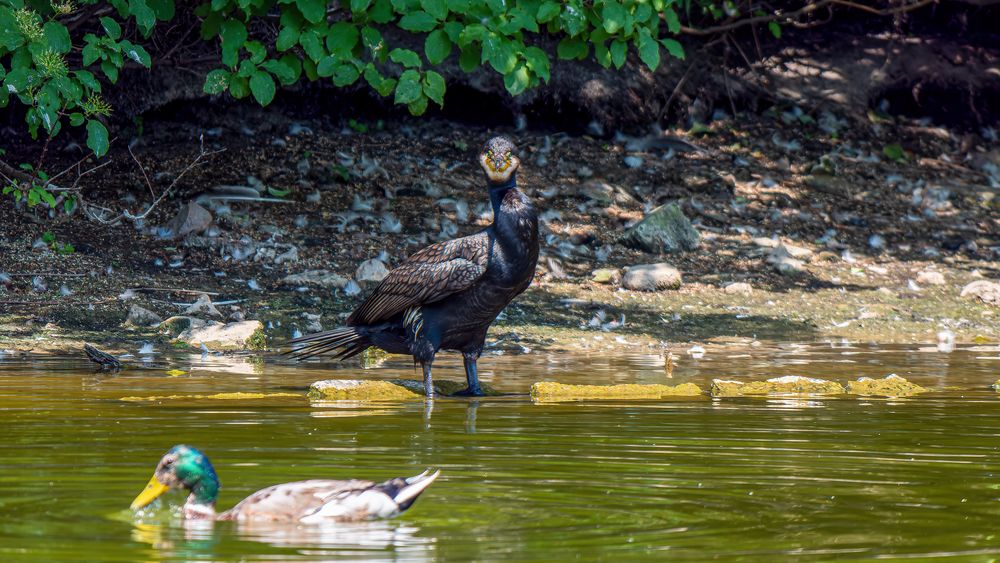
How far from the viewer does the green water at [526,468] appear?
3.88 metres

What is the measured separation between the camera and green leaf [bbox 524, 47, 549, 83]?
8477 mm

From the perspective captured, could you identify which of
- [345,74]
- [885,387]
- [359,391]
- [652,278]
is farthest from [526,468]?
[652,278]

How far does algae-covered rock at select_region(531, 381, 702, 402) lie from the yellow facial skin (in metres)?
1.15

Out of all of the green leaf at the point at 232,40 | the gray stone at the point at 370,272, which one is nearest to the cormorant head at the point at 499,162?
the green leaf at the point at 232,40

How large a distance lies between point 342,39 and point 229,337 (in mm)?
2174

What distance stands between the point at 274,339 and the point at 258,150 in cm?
454

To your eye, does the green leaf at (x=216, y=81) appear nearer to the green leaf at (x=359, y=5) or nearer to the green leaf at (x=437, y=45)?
the green leaf at (x=359, y=5)

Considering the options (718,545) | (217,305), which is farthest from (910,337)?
(718,545)

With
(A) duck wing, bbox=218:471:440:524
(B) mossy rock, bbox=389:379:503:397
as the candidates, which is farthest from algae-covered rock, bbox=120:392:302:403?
(A) duck wing, bbox=218:471:440:524

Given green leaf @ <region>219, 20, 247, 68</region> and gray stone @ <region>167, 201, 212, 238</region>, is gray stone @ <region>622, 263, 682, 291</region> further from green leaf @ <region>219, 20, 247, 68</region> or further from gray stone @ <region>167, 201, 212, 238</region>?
green leaf @ <region>219, 20, 247, 68</region>

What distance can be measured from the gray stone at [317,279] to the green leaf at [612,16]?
3596 millimetres

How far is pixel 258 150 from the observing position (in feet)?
45.8

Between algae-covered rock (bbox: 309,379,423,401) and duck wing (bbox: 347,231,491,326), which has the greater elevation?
duck wing (bbox: 347,231,491,326)

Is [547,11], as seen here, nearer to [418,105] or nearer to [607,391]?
[418,105]
